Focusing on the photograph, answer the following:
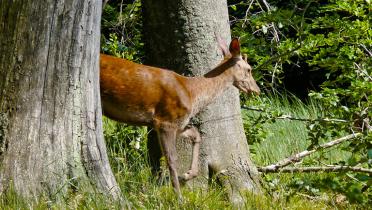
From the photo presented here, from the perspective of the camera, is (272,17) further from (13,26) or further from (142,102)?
(13,26)

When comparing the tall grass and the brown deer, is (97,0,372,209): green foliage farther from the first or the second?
the brown deer

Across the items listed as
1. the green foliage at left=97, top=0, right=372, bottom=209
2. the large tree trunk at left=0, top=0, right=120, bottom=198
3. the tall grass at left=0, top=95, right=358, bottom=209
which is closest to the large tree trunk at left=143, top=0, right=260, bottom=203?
the tall grass at left=0, top=95, right=358, bottom=209

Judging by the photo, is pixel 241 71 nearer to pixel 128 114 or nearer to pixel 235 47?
pixel 235 47

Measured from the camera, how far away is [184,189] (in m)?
6.13

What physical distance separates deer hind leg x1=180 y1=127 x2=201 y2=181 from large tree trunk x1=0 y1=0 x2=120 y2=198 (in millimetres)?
1158

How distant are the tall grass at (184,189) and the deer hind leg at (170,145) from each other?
0.13 m

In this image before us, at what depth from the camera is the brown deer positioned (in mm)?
6344

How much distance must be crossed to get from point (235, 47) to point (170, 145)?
1.13m

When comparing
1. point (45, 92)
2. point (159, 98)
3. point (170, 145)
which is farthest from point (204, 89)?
point (45, 92)

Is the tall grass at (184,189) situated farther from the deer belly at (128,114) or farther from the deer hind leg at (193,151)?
the deer belly at (128,114)

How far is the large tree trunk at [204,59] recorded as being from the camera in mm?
6336

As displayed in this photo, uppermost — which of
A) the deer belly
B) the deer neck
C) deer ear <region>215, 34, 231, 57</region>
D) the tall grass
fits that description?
deer ear <region>215, 34, 231, 57</region>

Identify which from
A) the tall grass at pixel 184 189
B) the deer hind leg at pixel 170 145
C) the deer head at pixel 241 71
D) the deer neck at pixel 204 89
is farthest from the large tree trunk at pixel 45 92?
the deer head at pixel 241 71

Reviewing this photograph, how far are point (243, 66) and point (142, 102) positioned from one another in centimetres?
129
